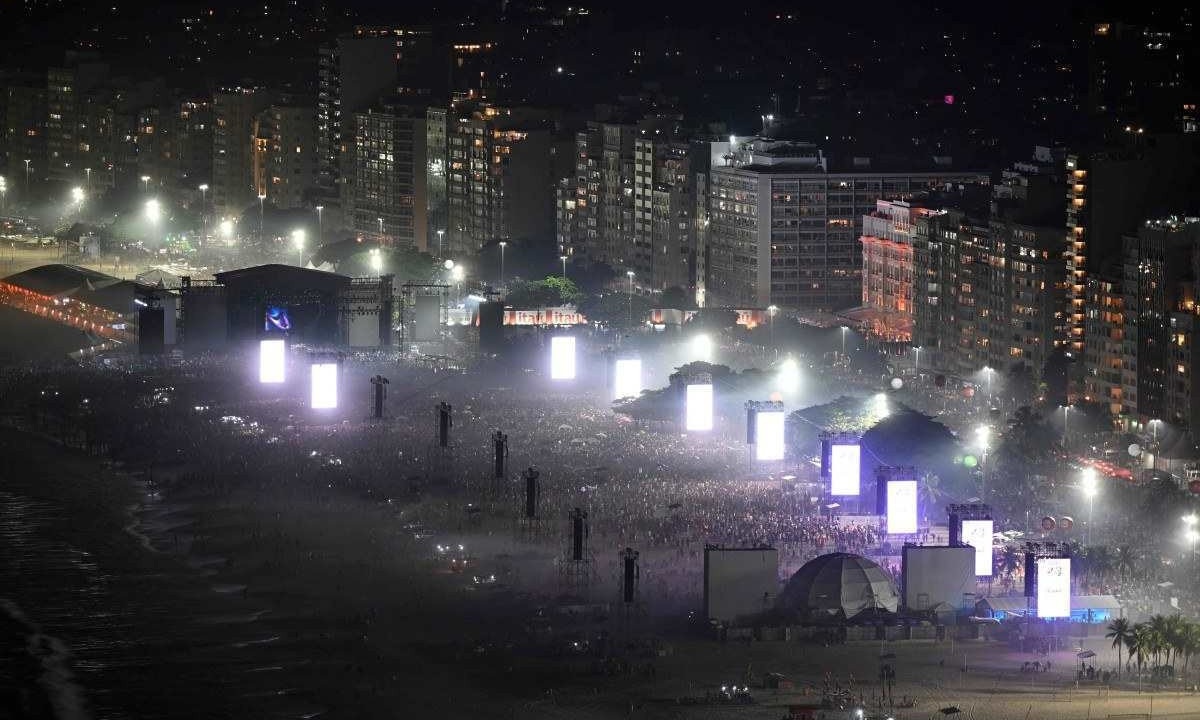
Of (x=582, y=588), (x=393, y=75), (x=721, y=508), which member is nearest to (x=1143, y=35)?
(x=393, y=75)

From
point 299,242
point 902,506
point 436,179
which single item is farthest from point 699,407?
point 436,179

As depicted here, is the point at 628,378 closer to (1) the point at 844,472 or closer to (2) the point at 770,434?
(2) the point at 770,434

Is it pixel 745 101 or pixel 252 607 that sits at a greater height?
pixel 745 101

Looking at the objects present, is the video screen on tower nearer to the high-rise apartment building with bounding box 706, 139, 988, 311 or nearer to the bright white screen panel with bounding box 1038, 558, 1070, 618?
the high-rise apartment building with bounding box 706, 139, 988, 311

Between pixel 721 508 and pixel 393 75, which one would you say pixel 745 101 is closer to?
pixel 393 75

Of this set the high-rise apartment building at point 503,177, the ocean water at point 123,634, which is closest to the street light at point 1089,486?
the ocean water at point 123,634

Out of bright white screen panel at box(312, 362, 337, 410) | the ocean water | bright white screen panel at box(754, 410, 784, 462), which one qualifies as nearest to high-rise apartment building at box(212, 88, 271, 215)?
bright white screen panel at box(312, 362, 337, 410)
